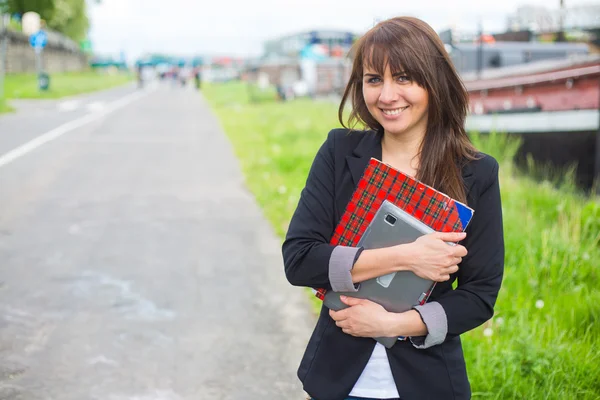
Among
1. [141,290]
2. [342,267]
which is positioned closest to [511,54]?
[141,290]

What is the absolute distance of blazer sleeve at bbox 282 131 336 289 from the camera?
1.89 metres

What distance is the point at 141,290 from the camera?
520 cm

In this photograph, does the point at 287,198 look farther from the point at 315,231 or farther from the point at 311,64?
the point at 311,64

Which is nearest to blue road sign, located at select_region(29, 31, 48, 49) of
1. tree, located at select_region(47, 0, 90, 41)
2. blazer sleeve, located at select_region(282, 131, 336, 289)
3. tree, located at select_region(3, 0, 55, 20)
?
tree, located at select_region(3, 0, 55, 20)

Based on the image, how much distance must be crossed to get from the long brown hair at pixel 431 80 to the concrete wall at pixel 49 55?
42.2 m

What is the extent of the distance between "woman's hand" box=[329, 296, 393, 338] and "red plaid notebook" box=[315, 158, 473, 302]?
0.13 meters

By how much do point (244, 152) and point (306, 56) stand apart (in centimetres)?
3191

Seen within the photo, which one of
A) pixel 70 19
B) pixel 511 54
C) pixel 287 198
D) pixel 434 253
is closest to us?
pixel 434 253

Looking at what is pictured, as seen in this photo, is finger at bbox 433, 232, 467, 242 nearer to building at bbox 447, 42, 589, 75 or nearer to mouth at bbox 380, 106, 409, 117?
mouth at bbox 380, 106, 409, 117

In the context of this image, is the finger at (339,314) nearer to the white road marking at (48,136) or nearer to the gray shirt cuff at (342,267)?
the gray shirt cuff at (342,267)

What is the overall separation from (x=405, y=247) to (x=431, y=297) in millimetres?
239

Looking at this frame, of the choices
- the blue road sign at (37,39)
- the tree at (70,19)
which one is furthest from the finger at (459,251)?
the tree at (70,19)

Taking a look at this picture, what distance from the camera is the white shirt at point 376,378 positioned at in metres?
1.92

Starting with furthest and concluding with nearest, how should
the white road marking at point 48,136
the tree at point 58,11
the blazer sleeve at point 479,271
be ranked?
the tree at point 58,11 → the white road marking at point 48,136 → the blazer sleeve at point 479,271
